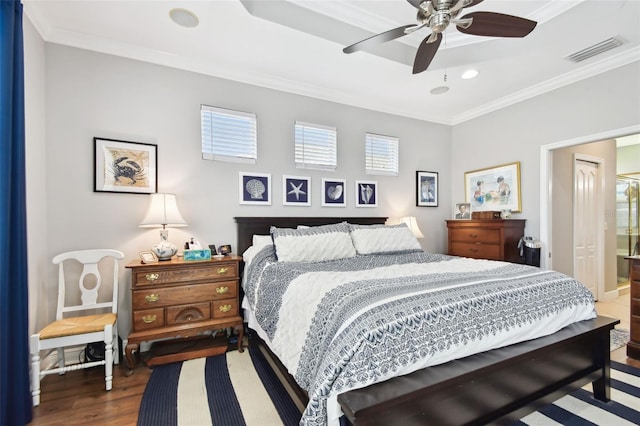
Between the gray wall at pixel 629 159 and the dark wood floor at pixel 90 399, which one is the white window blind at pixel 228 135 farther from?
the gray wall at pixel 629 159

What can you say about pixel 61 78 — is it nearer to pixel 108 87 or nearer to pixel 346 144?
pixel 108 87

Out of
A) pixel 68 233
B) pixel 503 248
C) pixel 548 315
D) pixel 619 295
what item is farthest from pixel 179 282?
pixel 619 295

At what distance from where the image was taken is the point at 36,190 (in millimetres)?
2268

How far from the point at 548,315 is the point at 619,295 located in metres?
4.45

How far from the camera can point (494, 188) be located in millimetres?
4090

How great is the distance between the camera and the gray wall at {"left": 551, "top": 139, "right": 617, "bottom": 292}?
3795mm

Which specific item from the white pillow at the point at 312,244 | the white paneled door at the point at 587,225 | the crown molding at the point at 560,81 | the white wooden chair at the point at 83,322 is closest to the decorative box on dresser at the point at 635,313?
the white paneled door at the point at 587,225

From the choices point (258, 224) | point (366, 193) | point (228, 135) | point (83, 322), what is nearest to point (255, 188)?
point (258, 224)

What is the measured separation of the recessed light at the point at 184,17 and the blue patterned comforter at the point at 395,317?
2.15 metres

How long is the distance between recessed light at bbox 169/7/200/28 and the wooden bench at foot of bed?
2793 mm

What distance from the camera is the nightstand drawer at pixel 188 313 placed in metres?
2.44

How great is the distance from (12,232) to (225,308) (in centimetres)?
153

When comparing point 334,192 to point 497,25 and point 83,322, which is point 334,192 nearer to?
point 497,25

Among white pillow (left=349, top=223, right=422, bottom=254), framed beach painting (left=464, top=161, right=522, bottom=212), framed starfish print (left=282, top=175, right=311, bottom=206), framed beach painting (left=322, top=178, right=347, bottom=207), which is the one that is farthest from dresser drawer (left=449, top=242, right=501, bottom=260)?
framed starfish print (left=282, top=175, right=311, bottom=206)
